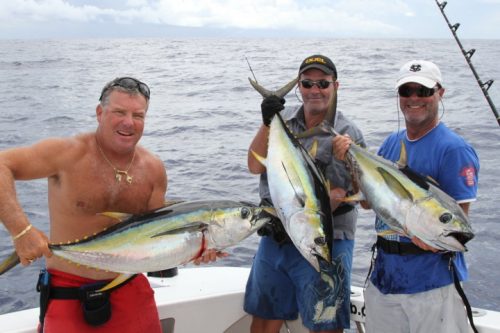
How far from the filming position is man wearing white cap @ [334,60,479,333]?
2527 mm

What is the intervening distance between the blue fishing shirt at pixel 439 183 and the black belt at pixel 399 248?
19 mm

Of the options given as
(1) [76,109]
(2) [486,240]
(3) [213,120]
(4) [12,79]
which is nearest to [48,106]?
(1) [76,109]

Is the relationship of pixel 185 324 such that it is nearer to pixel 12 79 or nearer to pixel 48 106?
pixel 48 106

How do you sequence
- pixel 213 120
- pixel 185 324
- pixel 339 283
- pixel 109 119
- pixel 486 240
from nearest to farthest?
pixel 109 119 < pixel 339 283 < pixel 185 324 < pixel 486 240 < pixel 213 120

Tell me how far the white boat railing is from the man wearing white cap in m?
0.59

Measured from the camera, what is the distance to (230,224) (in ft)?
7.73

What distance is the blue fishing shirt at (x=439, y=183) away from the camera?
244cm

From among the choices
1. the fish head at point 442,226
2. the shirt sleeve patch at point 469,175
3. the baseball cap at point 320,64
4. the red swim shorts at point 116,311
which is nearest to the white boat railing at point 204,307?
the red swim shorts at point 116,311

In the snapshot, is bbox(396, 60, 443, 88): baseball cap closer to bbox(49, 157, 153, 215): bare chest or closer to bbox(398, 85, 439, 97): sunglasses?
bbox(398, 85, 439, 97): sunglasses

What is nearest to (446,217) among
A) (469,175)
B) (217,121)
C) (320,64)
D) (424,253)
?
(469,175)

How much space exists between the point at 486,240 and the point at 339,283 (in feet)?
12.4

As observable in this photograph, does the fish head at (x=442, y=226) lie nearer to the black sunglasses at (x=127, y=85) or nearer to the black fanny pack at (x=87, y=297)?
the black sunglasses at (x=127, y=85)

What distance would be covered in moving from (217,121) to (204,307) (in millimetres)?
9737

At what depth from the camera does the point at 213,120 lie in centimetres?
1307
